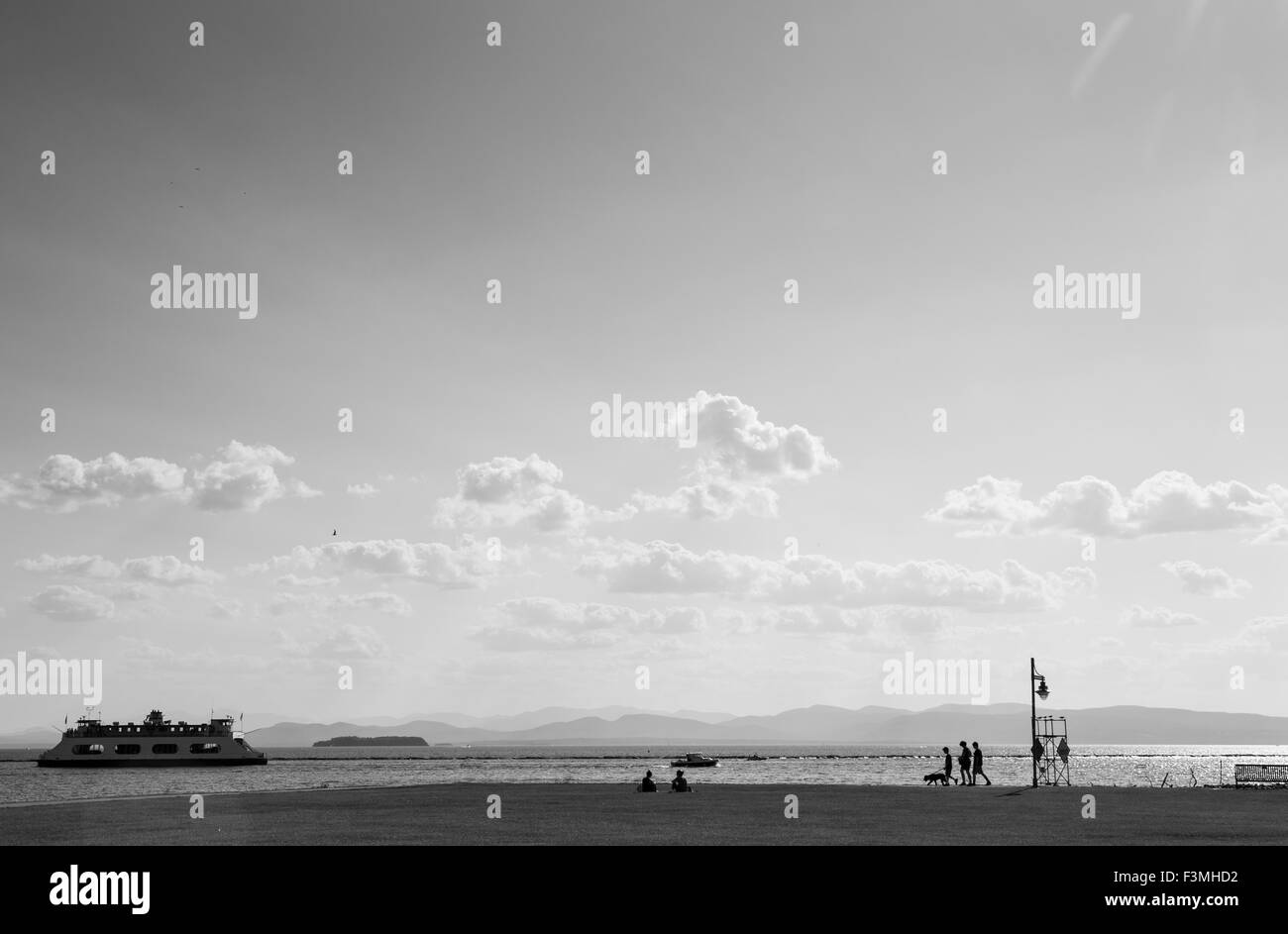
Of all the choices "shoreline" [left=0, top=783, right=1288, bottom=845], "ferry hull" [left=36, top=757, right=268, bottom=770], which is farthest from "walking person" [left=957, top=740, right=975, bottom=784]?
"ferry hull" [left=36, top=757, right=268, bottom=770]

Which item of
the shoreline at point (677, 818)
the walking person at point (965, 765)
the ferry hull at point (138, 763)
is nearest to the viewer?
the shoreline at point (677, 818)

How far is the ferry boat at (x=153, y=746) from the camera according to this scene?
141375mm

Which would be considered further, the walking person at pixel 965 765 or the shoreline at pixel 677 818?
the walking person at pixel 965 765

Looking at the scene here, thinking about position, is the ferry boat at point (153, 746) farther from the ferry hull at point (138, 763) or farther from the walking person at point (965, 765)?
the walking person at point (965, 765)

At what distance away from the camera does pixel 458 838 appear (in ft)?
72.9

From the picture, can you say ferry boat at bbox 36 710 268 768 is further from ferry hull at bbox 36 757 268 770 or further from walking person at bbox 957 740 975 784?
walking person at bbox 957 740 975 784

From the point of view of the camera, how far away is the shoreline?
873 inches

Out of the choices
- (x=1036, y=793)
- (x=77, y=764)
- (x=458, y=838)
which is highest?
(x=458, y=838)

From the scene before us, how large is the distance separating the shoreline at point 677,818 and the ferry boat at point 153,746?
369 ft

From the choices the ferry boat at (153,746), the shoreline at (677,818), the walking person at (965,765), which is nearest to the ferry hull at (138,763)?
the ferry boat at (153,746)
